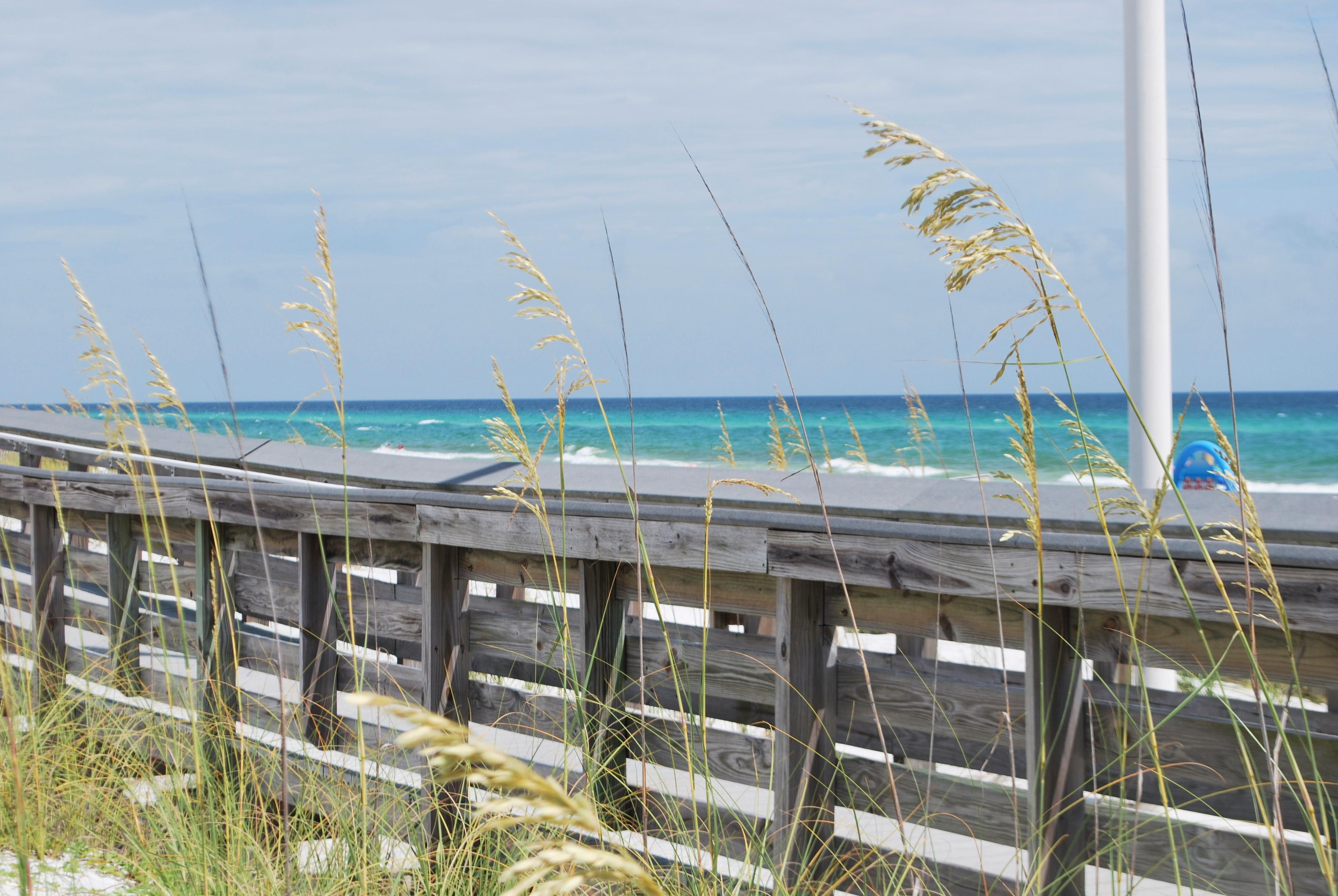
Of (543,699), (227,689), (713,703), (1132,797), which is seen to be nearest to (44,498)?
(227,689)

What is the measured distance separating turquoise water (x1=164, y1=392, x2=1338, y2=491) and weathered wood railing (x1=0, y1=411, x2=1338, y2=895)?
9.58 m

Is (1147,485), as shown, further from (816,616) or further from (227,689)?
(227,689)

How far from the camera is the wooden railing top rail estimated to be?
228 centimetres

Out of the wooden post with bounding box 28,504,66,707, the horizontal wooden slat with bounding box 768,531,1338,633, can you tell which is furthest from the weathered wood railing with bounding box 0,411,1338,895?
the wooden post with bounding box 28,504,66,707

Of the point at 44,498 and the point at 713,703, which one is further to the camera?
the point at 44,498

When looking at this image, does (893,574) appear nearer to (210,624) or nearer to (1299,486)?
(210,624)

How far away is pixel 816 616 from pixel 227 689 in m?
2.37

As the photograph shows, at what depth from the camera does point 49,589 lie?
484 cm

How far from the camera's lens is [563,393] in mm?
2068

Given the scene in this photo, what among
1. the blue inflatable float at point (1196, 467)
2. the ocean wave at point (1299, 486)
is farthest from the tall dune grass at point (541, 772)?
the ocean wave at point (1299, 486)

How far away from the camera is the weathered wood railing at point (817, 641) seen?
200 cm

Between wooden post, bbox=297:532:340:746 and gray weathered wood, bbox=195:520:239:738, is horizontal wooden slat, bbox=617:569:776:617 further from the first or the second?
gray weathered wood, bbox=195:520:239:738

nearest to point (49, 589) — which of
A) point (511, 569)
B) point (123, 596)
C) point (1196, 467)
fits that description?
point (123, 596)

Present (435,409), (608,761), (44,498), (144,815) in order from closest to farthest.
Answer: (608,761) < (144,815) < (44,498) < (435,409)
